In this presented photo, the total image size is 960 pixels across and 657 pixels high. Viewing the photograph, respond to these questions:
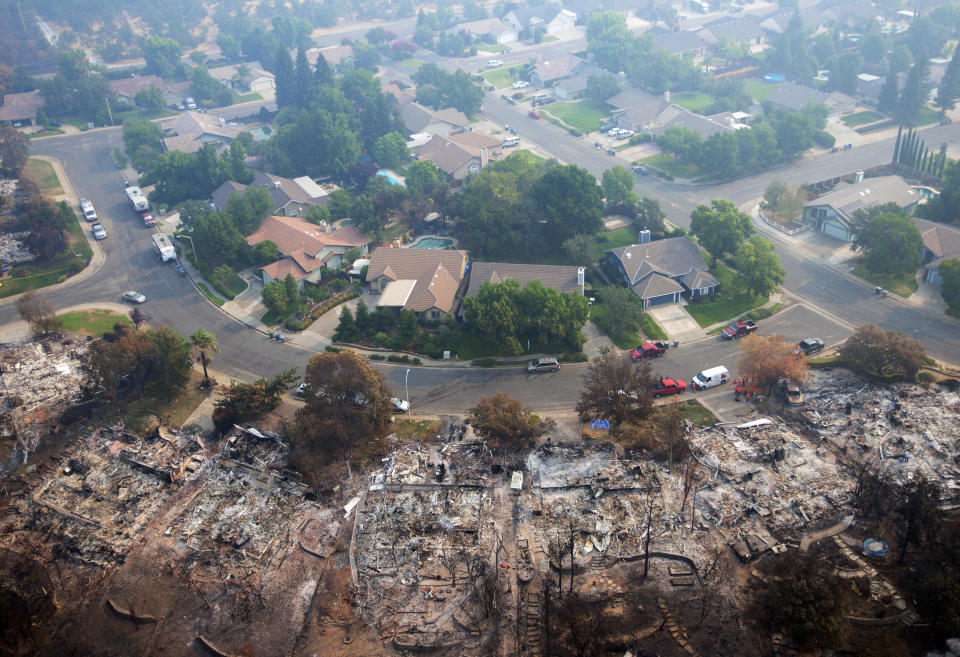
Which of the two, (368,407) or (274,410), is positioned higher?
(368,407)

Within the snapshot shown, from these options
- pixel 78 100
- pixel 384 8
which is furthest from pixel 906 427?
pixel 384 8

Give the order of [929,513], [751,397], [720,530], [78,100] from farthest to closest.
→ [78,100]
[751,397]
[720,530]
[929,513]

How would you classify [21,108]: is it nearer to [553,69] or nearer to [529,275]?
[553,69]

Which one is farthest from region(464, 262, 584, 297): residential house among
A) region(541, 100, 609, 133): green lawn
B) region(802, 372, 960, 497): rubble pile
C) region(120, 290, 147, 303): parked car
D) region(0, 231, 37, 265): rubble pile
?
region(0, 231, 37, 265): rubble pile

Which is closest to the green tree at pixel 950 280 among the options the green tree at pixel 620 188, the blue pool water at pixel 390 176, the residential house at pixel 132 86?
the green tree at pixel 620 188

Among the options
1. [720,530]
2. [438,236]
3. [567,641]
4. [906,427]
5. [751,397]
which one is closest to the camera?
[567,641]

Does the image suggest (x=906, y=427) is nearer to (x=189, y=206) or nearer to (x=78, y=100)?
(x=189, y=206)

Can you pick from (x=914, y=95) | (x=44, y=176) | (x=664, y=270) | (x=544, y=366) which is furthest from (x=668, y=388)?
(x=44, y=176)
